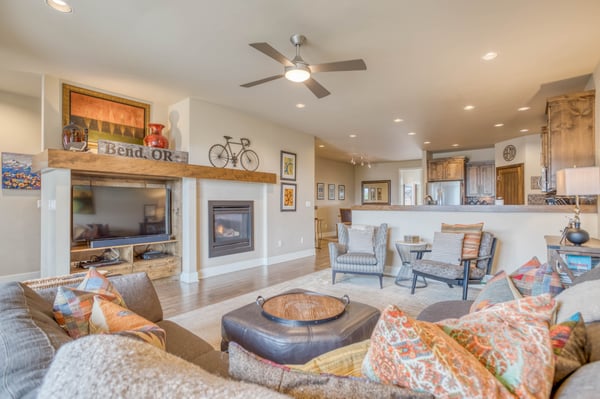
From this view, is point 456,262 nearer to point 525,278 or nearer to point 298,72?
point 525,278

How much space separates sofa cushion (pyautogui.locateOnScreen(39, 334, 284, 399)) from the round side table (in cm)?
380

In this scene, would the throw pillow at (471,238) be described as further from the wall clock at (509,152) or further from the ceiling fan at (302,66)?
the wall clock at (509,152)

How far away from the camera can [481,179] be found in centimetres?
809

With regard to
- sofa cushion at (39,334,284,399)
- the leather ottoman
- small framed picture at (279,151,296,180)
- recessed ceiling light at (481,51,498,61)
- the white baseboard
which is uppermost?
recessed ceiling light at (481,51,498,61)

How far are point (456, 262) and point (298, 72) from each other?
113 inches

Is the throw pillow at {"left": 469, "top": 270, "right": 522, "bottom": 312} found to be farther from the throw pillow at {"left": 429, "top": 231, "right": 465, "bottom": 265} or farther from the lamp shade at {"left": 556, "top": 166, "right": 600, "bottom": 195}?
the throw pillow at {"left": 429, "top": 231, "right": 465, "bottom": 265}

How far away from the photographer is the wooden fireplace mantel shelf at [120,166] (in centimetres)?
331

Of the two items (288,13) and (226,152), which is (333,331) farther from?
(226,152)

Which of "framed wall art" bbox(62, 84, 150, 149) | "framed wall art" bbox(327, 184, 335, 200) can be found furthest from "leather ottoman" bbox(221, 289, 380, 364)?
"framed wall art" bbox(327, 184, 335, 200)

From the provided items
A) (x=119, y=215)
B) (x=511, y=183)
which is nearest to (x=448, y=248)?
(x=119, y=215)

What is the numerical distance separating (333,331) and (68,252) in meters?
3.41

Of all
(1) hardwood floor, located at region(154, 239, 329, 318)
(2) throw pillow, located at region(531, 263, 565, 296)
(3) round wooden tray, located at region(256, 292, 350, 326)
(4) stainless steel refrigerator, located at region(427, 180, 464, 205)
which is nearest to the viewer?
(2) throw pillow, located at region(531, 263, 565, 296)

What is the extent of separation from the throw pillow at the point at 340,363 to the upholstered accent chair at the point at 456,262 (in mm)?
3020

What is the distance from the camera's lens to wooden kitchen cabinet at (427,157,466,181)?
322 inches
